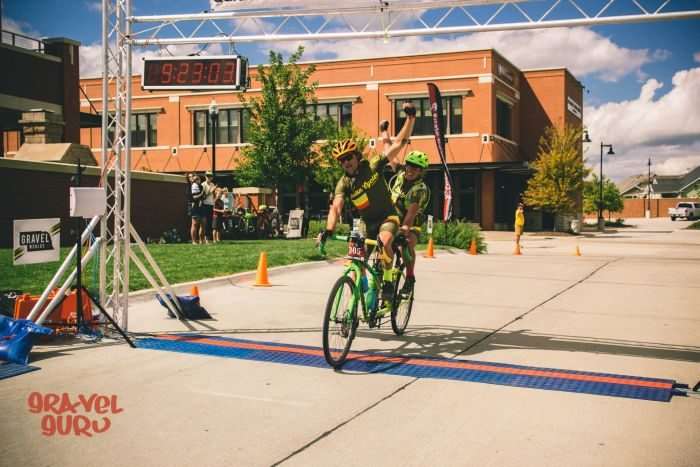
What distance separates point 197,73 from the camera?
8664 millimetres

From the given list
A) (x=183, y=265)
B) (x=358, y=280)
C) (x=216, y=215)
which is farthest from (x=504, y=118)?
(x=358, y=280)

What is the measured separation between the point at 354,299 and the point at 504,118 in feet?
133

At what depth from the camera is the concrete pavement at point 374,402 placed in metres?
4.18

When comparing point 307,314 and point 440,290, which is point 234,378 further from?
point 440,290

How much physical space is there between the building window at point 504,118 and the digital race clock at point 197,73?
36.1 metres

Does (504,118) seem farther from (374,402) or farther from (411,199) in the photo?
(374,402)

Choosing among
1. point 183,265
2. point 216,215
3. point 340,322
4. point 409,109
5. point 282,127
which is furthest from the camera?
point 282,127

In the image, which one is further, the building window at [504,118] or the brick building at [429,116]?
the building window at [504,118]

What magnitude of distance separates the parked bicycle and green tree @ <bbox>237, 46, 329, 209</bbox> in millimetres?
25577

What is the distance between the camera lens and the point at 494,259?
20531mm

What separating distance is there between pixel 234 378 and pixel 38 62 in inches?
865

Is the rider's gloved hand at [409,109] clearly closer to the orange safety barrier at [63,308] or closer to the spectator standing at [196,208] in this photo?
the orange safety barrier at [63,308]

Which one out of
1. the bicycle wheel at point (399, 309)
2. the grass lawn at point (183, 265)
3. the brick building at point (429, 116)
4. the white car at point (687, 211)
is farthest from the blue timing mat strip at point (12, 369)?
the white car at point (687, 211)

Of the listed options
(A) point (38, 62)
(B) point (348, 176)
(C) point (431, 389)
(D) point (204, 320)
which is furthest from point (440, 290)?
(A) point (38, 62)
